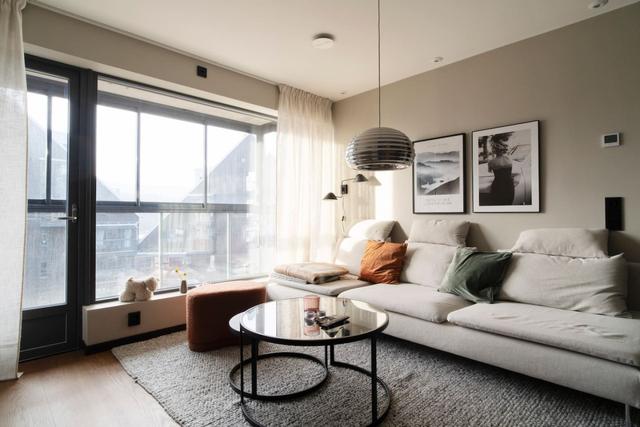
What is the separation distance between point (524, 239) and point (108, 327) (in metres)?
3.43

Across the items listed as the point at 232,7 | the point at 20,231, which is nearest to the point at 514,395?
the point at 232,7

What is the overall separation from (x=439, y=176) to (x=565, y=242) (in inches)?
49.6

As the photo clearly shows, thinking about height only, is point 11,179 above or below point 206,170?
below

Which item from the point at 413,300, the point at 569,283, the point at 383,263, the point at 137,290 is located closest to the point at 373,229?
the point at 383,263

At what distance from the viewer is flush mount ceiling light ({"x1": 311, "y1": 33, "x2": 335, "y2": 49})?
9.55 ft

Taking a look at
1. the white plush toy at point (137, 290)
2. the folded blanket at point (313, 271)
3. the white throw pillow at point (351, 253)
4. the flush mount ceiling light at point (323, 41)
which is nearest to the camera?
the flush mount ceiling light at point (323, 41)

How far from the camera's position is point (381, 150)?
1.95 metres

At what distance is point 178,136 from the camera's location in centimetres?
385

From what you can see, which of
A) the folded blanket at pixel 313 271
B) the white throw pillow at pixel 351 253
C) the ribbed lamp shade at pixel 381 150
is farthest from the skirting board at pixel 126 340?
the ribbed lamp shade at pixel 381 150

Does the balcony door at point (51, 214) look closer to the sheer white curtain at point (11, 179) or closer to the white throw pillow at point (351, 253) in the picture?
the sheer white curtain at point (11, 179)

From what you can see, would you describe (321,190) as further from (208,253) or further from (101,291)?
(101,291)

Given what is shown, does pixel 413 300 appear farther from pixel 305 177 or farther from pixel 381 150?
pixel 305 177

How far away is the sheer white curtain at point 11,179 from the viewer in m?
2.33

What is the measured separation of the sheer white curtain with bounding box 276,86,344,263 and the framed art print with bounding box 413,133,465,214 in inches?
46.3
